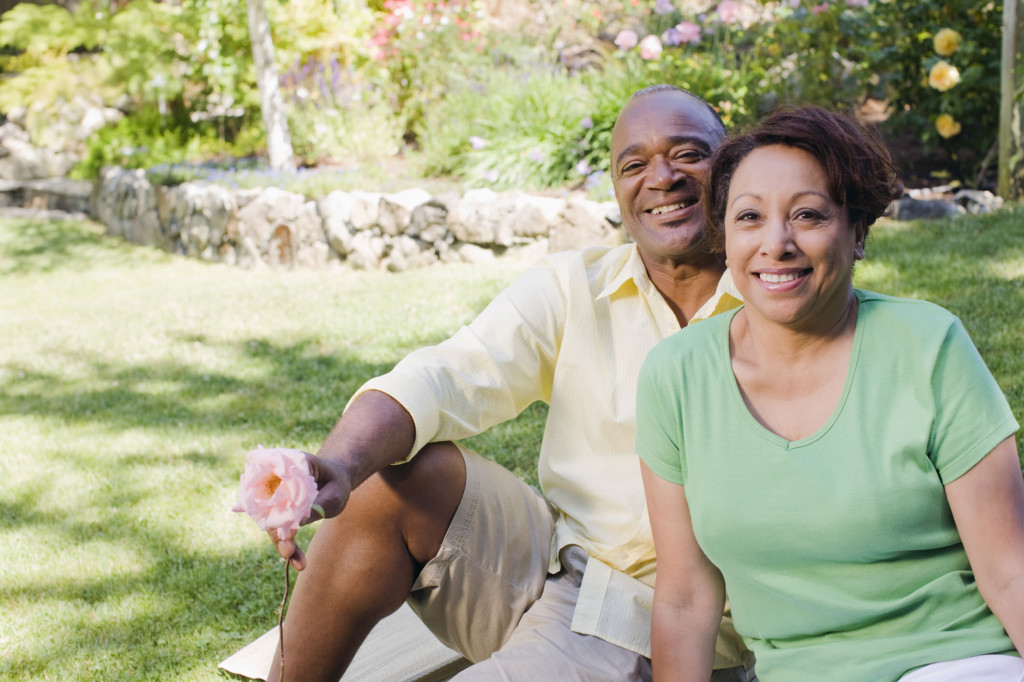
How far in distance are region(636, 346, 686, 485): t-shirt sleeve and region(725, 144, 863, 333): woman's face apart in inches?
8.3

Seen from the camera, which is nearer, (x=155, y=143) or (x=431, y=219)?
(x=431, y=219)

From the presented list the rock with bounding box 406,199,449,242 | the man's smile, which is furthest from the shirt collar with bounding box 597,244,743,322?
the rock with bounding box 406,199,449,242

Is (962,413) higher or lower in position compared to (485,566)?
higher

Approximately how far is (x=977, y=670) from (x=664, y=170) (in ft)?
4.13

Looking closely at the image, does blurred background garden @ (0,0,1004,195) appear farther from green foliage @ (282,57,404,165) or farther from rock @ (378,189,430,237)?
rock @ (378,189,430,237)

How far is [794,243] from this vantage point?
5.43 feet

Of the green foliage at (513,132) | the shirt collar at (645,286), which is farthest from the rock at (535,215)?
the shirt collar at (645,286)

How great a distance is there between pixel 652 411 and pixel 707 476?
0.16 m

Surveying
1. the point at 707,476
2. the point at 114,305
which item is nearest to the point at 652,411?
the point at 707,476

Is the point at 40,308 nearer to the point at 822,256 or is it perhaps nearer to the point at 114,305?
the point at 114,305

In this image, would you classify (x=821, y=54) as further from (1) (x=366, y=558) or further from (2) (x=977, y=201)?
(1) (x=366, y=558)

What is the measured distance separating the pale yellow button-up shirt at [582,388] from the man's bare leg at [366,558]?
12 cm

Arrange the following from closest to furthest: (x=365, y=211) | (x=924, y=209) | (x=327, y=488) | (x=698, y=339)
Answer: (x=327, y=488), (x=698, y=339), (x=924, y=209), (x=365, y=211)

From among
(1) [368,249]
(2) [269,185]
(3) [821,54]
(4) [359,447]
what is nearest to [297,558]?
(4) [359,447]
